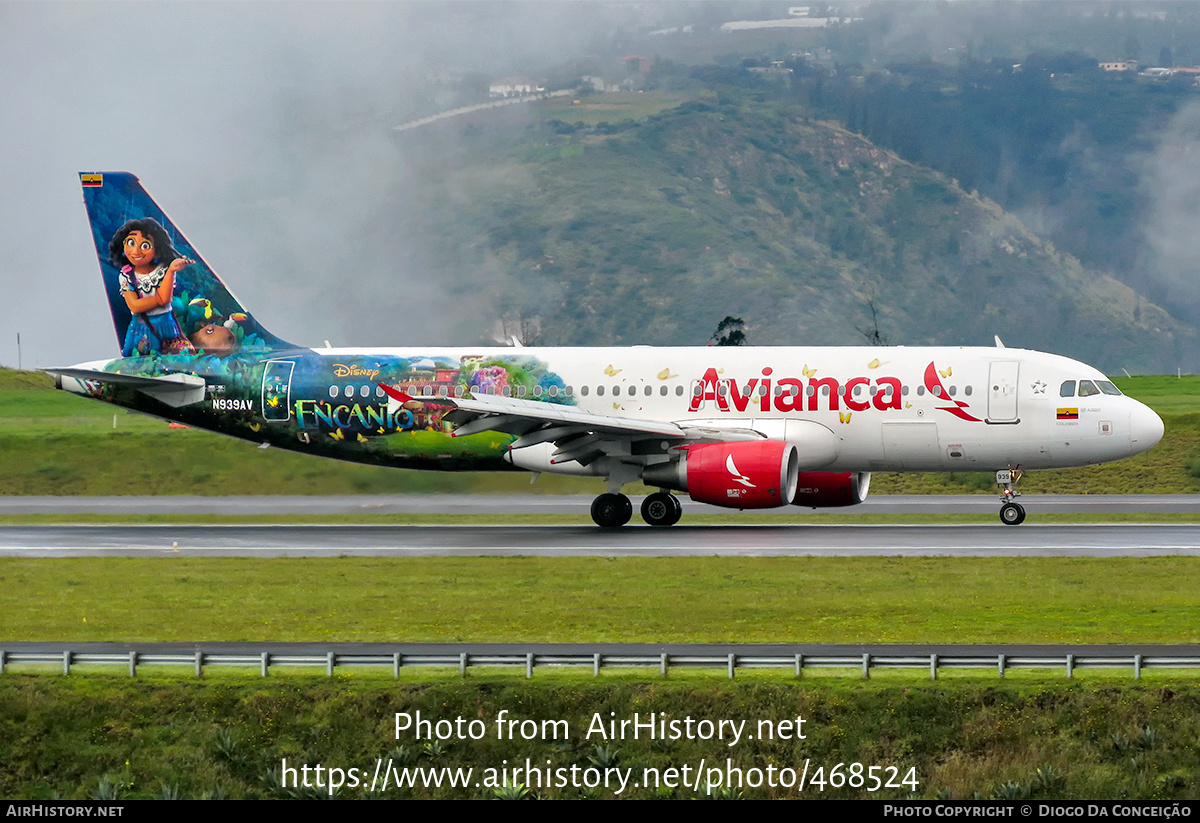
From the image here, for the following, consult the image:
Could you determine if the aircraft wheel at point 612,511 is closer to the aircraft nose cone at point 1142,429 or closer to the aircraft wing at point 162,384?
the aircraft wing at point 162,384

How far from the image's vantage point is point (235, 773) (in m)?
25.6

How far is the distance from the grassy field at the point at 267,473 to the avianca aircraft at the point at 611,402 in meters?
3.47

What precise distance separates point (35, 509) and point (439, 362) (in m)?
Answer: 18.3

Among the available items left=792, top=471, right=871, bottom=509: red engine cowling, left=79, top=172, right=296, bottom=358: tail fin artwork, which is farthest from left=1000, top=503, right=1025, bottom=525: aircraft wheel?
left=79, top=172, right=296, bottom=358: tail fin artwork

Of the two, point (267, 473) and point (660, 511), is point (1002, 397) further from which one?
point (267, 473)

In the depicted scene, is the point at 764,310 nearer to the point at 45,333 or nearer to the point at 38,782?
the point at 45,333

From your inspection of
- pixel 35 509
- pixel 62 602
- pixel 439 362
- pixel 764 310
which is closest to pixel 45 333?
pixel 764 310

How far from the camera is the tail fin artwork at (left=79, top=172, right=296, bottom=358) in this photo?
170 feet

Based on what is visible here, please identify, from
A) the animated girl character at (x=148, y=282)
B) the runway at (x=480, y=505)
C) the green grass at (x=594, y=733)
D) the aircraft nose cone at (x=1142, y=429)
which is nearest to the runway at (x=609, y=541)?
the aircraft nose cone at (x=1142, y=429)

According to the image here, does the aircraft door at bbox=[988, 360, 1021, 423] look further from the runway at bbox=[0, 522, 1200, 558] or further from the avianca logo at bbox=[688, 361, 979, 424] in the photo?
the runway at bbox=[0, 522, 1200, 558]

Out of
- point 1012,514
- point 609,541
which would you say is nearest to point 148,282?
point 609,541

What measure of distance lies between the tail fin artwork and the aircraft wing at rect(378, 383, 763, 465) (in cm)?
788

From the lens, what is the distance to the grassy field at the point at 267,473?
53312 millimetres

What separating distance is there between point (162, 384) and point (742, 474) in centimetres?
1955
